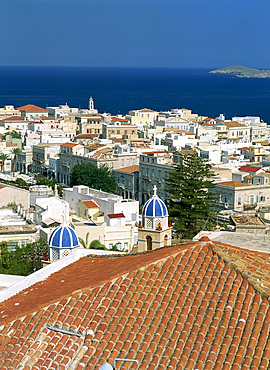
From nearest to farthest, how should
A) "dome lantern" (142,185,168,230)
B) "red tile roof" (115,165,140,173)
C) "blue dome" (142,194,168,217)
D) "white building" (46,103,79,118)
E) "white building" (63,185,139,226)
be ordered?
"dome lantern" (142,185,168,230) → "blue dome" (142,194,168,217) → "white building" (63,185,139,226) → "red tile roof" (115,165,140,173) → "white building" (46,103,79,118)

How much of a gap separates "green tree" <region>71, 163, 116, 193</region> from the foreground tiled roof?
5107cm

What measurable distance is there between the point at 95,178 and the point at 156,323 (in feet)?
174

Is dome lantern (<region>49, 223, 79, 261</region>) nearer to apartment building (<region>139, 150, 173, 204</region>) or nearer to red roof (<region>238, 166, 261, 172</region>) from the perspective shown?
red roof (<region>238, 166, 261, 172</region>)

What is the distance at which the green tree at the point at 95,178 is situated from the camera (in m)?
62.9

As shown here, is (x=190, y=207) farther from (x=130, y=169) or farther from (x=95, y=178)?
(x=130, y=169)

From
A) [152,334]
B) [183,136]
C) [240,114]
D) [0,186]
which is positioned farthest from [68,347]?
[240,114]

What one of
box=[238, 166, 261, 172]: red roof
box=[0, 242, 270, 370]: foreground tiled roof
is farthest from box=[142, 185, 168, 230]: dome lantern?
box=[238, 166, 261, 172]: red roof

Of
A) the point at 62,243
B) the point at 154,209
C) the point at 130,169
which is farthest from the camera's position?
the point at 130,169

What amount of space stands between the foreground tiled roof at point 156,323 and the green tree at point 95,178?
51.1 m

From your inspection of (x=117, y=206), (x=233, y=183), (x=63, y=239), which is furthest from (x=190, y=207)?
(x=233, y=183)

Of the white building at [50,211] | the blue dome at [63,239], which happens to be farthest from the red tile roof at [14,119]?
the blue dome at [63,239]

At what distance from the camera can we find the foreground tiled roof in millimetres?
9953

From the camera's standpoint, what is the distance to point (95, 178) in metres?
63.5

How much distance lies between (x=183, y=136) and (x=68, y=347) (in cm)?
6609
